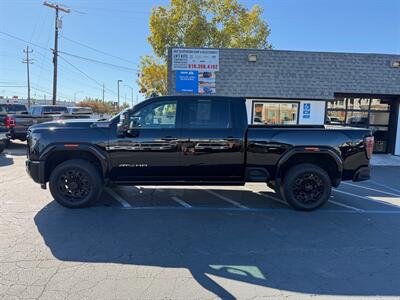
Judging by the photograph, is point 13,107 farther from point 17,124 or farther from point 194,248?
point 194,248

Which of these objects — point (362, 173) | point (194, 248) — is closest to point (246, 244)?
point (194, 248)

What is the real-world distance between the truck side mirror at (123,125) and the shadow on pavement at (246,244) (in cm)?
138

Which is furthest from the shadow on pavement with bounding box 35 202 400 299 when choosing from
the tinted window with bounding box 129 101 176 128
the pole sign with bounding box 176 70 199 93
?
the pole sign with bounding box 176 70 199 93

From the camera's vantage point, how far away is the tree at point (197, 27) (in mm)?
25672

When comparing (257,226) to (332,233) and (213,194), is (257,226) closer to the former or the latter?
(332,233)

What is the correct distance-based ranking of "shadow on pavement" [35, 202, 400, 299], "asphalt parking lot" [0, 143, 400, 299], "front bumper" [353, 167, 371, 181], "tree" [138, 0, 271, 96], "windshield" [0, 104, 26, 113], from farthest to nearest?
"tree" [138, 0, 271, 96]
"windshield" [0, 104, 26, 113]
"front bumper" [353, 167, 371, 181]
"shadow on pavement" [35, 202, 400, 299]
"asphalt parking lot" [0, 143, 400, 299]

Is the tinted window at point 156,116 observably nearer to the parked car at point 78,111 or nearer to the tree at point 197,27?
the parked car at point 78,111

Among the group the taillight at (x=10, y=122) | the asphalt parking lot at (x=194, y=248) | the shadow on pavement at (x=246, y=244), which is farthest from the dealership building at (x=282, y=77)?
the shadow on pavement at (x=246, y=244)

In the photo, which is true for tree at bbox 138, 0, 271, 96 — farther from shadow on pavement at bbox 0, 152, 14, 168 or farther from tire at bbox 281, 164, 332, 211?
tire at bbox 281, 164, 332, 211

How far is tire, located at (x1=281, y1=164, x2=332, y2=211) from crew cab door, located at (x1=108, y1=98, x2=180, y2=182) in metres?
2.11

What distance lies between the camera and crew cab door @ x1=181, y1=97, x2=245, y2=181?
580cm

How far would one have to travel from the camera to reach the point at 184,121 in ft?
19.1

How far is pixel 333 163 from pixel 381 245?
1.89 m

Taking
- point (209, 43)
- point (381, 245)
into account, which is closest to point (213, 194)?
point (381, 245)
